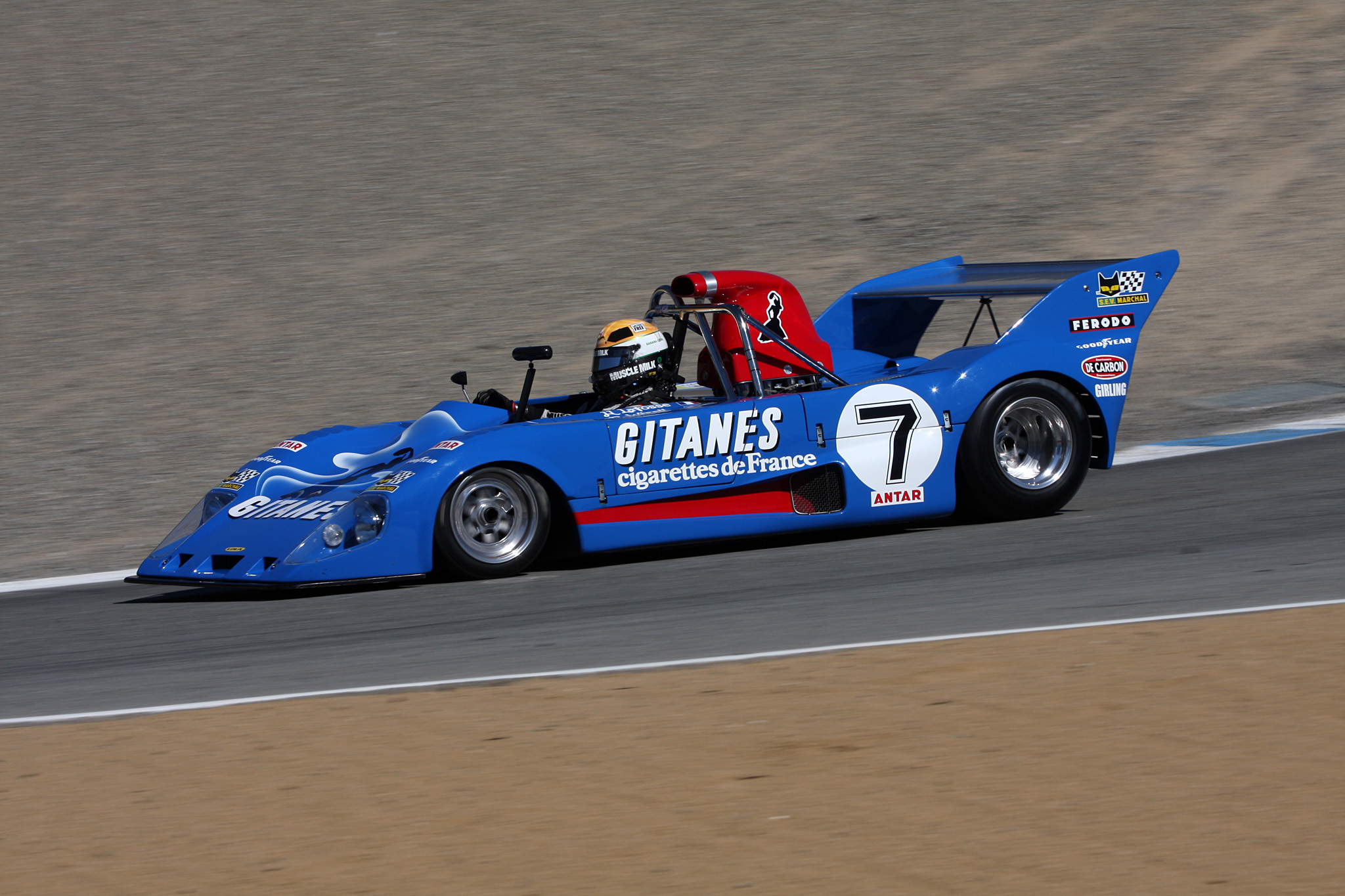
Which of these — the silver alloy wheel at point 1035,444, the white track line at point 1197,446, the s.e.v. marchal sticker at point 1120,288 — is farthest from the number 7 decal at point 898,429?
the white track line at point 1197,446

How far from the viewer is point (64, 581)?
29.3 ft

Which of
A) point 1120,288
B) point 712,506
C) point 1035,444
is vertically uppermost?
point 1120,288

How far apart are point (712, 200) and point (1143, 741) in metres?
14.7

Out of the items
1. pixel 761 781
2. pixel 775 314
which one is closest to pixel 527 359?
pixel 775 314

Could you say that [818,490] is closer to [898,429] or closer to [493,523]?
[898,429]

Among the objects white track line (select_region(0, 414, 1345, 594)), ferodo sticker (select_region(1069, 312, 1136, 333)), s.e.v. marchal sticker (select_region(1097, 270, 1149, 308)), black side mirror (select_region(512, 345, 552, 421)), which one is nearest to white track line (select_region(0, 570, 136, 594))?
black side mirror (select_region(512, 345, 552, 421))

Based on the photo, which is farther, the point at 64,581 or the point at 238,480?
the point at 64,581

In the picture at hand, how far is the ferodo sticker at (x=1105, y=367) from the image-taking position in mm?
8844

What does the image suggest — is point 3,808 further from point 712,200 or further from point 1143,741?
point 712,200

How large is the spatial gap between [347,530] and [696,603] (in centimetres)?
170

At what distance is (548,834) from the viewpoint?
4352 millimetres

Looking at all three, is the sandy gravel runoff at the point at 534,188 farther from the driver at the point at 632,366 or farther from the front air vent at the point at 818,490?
the front air vent at the point at 818,490

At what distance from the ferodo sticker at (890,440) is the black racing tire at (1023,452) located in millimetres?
241

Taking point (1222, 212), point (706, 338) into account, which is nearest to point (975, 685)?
point (706, 338)
